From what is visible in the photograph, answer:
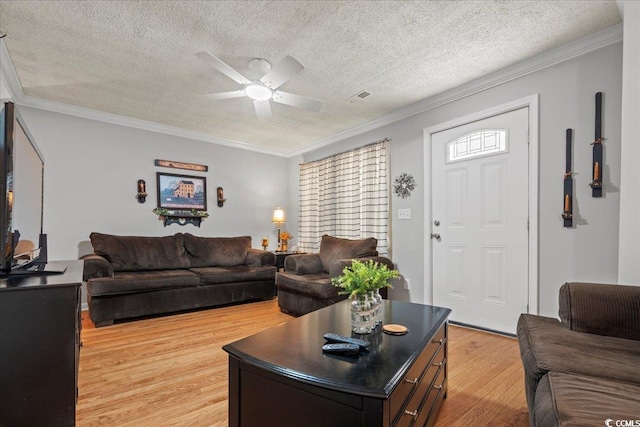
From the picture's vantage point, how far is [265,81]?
2.54 m

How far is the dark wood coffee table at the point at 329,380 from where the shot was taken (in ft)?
3.16

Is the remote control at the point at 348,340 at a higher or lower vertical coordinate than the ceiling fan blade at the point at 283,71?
lower

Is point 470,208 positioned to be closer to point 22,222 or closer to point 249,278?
point 249,278

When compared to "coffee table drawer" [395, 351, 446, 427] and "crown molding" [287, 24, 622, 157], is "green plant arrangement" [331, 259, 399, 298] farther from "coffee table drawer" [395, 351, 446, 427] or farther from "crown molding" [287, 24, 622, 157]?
"crown molding" [287, 24, 622, 157]

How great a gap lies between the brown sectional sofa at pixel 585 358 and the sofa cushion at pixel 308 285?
181 centimetres

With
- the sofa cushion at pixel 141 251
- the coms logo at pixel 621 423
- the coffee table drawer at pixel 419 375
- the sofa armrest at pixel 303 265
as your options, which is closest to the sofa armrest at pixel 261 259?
the sofa armrest at pixel 303 265

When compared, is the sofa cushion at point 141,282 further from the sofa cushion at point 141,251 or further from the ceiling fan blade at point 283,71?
the ceiling fan blade at point 283,71

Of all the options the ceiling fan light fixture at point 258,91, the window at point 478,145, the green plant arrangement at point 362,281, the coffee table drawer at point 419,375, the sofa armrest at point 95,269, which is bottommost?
the coffee table drawer at point 419,375

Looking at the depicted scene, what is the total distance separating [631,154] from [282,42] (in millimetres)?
2469

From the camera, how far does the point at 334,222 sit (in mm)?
4812

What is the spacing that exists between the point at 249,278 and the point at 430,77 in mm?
3218

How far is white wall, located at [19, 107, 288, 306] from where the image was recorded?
3.66m

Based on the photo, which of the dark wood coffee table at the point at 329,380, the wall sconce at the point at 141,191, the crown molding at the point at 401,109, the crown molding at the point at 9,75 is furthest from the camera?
the wall sconce at the point at 141,191

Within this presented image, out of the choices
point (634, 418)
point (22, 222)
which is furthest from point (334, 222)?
point (634, 418)
